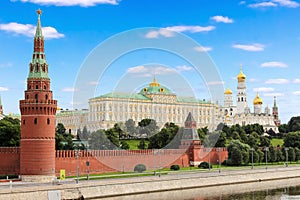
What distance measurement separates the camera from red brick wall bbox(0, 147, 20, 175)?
134 feet

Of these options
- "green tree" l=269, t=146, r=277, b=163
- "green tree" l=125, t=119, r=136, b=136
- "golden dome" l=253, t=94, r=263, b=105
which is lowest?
"green tree" l=269, t=146, r=277, b=163

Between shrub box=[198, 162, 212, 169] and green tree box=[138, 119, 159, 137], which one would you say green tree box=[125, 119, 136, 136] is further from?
shrub box=[198, 162, 212, 169]

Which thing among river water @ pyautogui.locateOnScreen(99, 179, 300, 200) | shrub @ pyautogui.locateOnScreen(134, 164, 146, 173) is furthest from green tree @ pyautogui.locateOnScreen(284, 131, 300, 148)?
shrub @ pyautogui.locateOnScreen(134, 164, 146, 173)

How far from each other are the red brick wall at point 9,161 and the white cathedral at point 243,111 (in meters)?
91.9

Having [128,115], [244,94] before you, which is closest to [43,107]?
[128,115]

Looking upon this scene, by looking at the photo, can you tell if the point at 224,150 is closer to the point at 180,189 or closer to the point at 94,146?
the point at 94,146

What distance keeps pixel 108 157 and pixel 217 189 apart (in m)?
10.7

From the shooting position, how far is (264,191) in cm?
4016

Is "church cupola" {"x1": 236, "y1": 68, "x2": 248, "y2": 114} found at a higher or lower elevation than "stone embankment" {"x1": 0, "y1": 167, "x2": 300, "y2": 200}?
higher

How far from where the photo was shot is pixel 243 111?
454 ft

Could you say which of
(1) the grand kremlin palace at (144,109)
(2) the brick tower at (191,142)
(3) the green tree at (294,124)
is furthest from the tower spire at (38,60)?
(3) the green tree at (294,124)

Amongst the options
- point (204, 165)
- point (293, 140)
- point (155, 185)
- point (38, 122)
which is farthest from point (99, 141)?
point (293, 140)

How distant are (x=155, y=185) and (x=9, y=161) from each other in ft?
37.7

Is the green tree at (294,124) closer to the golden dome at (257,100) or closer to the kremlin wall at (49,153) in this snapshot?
the golden dome at (257,100)
